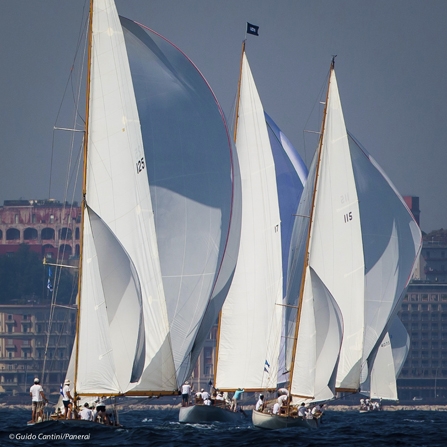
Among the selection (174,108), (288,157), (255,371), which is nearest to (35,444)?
(174,108)

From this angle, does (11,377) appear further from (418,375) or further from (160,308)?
(160,308)

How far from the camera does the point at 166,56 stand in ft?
108

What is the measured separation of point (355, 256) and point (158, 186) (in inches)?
349

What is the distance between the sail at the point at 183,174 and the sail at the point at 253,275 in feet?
19.4

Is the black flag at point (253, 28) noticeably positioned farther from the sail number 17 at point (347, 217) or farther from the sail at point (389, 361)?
the sail at point (389, 361)

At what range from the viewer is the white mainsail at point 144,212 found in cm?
3036

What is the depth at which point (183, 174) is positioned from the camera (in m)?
33.2

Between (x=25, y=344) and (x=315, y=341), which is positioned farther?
(x=25, y=344)

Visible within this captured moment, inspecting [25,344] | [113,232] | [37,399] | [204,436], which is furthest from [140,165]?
[25,344]

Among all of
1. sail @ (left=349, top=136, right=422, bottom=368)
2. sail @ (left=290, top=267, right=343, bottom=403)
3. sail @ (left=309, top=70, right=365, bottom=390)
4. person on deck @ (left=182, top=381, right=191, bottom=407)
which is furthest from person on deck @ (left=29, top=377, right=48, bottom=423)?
sail @ (left=349, top=136, right=422, bottom=368)

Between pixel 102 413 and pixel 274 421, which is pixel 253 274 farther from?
pixel 102 413

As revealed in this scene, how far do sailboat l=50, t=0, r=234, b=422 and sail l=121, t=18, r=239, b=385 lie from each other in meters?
0.03

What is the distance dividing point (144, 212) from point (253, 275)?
10308 mm

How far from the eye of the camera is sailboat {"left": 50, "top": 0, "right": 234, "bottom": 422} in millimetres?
30344
